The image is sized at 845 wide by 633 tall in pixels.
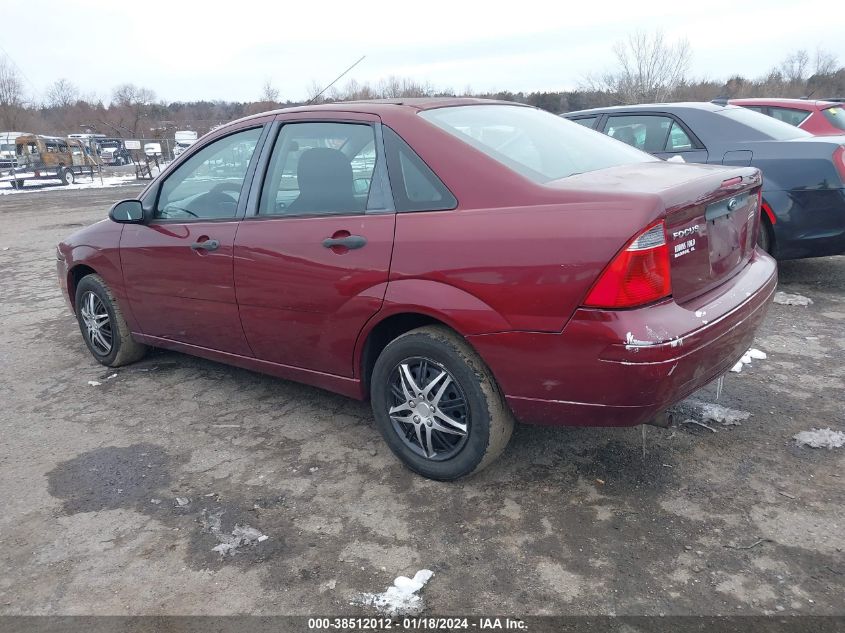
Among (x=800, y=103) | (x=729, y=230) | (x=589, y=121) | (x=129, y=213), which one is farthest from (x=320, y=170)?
(x=800, y=103)

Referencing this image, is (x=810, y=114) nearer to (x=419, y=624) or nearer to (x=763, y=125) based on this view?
(x=763, y=125)

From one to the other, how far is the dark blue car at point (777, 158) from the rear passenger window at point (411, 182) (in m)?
3.95

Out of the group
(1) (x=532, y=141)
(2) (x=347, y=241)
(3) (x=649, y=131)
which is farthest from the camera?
(3) (x=649, y=131)

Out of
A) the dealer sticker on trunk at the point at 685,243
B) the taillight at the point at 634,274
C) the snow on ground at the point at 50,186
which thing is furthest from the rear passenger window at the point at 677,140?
the snow on ground at the point at 50,186

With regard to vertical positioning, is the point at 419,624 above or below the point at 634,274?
below

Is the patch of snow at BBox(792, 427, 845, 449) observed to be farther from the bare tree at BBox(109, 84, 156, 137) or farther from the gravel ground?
the bare tree at BBox(109, 84, 156, 137)

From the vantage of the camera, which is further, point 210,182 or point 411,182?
point 210,182

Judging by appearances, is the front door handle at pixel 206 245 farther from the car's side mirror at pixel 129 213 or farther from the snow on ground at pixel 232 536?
the snow on ground at pixel 232 536

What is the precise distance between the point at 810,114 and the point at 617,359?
657cm

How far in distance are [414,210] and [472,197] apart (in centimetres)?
29

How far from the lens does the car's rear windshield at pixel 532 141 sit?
3.04 metres

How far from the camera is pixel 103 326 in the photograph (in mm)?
4883

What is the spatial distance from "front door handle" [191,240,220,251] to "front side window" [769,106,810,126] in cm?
657

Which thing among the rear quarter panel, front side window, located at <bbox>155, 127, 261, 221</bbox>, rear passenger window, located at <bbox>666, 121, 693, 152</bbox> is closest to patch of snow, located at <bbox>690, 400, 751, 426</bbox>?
the rear quarter panel
